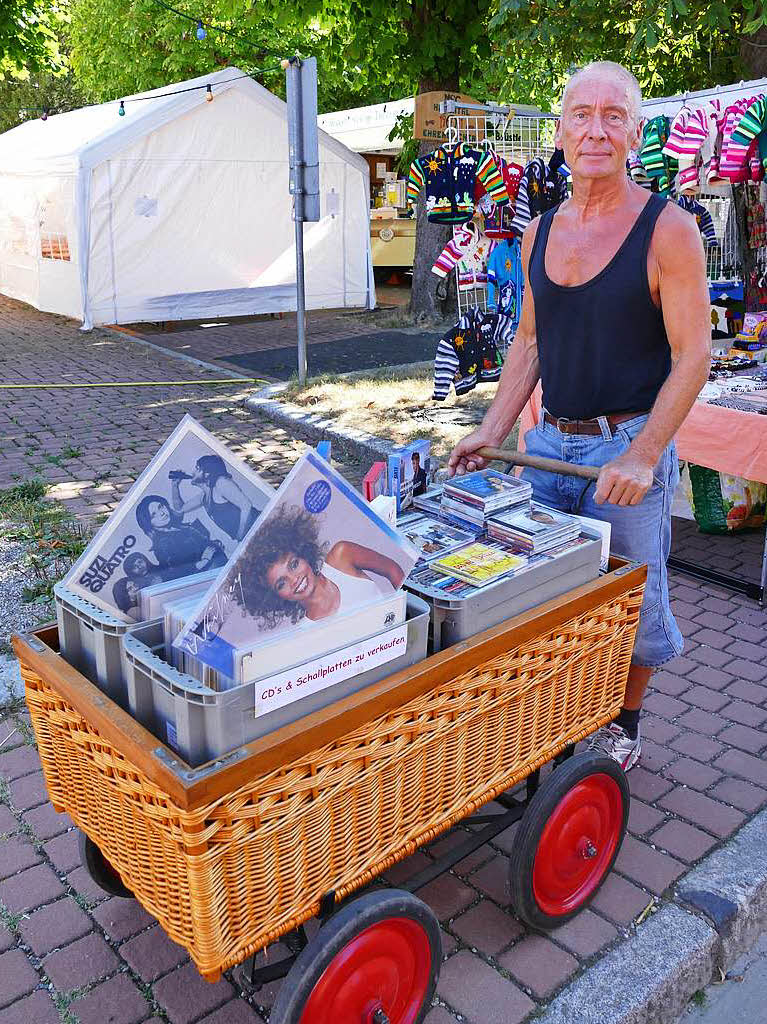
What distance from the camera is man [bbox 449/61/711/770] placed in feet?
8.14

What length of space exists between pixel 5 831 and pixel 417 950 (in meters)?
1.54

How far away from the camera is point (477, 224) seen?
261 inches

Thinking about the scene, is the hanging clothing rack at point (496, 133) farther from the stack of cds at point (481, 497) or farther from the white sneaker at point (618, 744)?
the stack of cds at point (481, 497)

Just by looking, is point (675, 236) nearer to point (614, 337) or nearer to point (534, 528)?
point (614, 337)

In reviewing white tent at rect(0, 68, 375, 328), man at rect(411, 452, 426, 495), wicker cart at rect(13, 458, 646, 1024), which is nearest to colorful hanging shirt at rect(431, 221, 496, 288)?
man at rect(411, 452, 426, 495)

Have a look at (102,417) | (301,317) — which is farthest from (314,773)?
(301,317)

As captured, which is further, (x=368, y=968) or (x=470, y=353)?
(x=470, y=353)

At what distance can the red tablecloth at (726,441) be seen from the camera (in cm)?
436

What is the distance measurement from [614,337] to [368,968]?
172 centimetres

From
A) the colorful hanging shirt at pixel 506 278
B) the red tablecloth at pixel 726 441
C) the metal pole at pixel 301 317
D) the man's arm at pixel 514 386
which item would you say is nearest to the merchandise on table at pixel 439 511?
the man's arm at pixel 514 386

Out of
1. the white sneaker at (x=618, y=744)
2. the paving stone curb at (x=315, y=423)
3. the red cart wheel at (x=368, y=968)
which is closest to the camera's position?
the red cart wheel at (x=368, y=968)

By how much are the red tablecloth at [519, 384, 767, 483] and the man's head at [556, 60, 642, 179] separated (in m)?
1.97

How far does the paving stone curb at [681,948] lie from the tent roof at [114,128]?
1159 centimetres

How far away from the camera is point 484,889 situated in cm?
274
